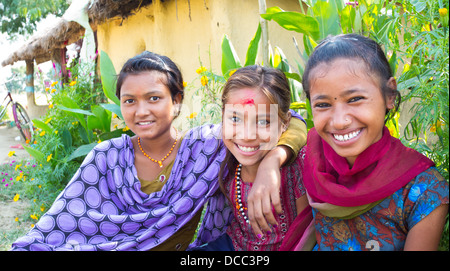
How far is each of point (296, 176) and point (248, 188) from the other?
214 millimetres

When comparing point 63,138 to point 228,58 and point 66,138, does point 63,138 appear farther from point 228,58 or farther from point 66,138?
point 228,58

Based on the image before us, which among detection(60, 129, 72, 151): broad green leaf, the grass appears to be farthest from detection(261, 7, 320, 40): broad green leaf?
the grass

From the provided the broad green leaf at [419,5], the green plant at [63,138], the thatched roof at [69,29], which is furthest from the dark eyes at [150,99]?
the thatched roof at [69,29]

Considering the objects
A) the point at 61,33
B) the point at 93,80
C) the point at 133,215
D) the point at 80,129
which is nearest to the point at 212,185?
the point at 133,215

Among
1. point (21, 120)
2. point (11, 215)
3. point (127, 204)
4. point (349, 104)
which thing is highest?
point (21, 120)

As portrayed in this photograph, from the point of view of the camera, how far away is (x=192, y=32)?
4805 mm

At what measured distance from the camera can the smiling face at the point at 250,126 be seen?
1.63 metres

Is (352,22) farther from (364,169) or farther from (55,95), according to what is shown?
(55,95)

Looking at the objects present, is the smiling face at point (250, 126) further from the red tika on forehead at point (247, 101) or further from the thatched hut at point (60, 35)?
the thatched hut at point (60, 35)

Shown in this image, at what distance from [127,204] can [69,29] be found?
5.93 m

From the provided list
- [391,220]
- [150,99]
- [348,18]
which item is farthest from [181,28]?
[391,220]

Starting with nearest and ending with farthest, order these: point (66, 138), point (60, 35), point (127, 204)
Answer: point (127, 204) < point (66, 138) < point (60, 35)

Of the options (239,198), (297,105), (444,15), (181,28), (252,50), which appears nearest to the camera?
(444,15)

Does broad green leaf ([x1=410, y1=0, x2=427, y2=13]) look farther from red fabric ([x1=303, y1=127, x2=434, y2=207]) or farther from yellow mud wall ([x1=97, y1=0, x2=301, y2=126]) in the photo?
yellow mud wall ([x1=97, y1=0, x2=301, y2=126])
